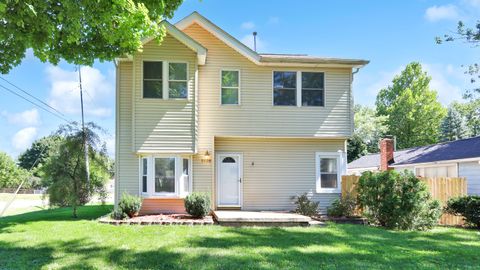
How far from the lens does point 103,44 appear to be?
8.32 meters

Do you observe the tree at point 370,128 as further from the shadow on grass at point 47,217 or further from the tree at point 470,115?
the shadow on grass at point 47,217

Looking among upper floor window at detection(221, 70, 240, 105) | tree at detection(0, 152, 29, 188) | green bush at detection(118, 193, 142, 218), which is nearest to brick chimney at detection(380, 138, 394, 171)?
upper floor window at detection(221, 70, 240, 105)

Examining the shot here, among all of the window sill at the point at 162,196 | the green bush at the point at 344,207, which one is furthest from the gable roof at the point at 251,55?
the window sill at the point at 162,196

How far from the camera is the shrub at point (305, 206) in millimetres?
13156

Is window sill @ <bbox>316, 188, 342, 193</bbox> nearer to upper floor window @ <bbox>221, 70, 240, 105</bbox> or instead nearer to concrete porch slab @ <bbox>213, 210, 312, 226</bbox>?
concrete porch slab @ <bbox>213, 210, 312, 226</bbox>

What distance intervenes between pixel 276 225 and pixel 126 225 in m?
4.43

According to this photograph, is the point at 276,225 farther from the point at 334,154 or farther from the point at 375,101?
the point at 375,101

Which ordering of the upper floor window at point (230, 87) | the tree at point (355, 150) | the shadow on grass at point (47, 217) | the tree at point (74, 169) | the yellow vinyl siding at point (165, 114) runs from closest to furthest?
the shadow on grass at point (47, 217), the tree at point (74, 169), the yellow vinyl siding at point (165, 114), the upper floor window at point (230, 87), the tree at point (355, 150)

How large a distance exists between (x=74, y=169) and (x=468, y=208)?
43.6ft

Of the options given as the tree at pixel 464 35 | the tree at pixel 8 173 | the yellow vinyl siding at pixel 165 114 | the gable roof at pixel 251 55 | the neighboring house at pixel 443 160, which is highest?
the tree at pixel 464 35

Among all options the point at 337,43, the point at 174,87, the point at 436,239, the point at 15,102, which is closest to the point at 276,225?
the point at 436,239

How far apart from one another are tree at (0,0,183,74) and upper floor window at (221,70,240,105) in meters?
5.25

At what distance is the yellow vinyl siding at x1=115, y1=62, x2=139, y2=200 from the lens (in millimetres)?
12922

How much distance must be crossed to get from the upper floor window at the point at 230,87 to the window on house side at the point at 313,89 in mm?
2542
